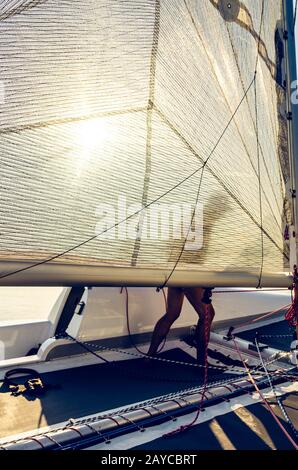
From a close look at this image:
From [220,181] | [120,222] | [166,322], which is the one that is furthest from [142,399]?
[220,181]

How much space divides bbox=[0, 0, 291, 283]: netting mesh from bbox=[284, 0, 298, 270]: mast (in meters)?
0.08

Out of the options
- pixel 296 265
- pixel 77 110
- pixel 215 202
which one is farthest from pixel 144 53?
pixel 296 265

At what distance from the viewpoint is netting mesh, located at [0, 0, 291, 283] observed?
1.72 metres

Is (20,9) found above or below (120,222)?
above

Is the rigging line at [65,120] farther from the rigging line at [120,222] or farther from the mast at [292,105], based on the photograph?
the mast at [292,105]

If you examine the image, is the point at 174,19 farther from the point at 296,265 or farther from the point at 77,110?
the point at 296,265

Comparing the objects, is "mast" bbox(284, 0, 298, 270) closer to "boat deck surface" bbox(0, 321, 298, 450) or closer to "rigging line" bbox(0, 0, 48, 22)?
A: "boat deck surface" bbox(0, 321, 298, 450)

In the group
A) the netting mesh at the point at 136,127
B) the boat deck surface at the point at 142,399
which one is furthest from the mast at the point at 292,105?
the boat deck surface at the point at 142,399

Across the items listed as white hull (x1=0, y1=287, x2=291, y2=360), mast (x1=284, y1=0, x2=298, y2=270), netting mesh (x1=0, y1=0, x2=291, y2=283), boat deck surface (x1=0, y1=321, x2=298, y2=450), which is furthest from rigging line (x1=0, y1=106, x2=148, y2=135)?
white hull (x1=0, y1=287, x2=291, y2=360)

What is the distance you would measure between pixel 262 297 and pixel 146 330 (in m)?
2.23

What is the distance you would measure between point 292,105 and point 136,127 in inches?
50.1

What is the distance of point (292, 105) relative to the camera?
108 inches

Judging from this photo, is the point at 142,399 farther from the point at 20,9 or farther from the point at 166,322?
the point at 20,9

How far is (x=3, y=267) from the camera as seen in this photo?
62.1 inches
